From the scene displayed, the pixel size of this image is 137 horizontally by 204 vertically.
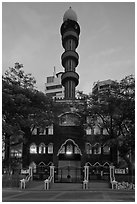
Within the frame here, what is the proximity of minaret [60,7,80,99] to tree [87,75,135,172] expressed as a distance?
10.7 m

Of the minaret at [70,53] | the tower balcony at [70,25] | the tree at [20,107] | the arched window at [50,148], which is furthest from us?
the tower balcony at [70,25]

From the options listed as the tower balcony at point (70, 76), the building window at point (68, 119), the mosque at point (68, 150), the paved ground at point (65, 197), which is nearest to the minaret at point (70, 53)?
the tower balcony at point (70, 76)

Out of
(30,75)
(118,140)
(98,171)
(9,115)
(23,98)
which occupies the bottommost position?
(98,171)

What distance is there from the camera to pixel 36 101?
25422 mm

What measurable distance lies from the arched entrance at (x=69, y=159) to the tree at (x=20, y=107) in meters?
5.92

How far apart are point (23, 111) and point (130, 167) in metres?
12.5

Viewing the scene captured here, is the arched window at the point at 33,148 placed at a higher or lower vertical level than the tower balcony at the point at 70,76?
lower

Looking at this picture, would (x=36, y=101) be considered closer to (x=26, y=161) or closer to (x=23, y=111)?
(x=23, y=111)

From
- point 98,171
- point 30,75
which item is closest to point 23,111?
point 30,75

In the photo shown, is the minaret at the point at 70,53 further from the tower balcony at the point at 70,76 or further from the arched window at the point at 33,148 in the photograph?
the arched window at the point at 33,148

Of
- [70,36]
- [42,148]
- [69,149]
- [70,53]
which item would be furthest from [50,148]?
[70,36]

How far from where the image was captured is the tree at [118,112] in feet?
76.8

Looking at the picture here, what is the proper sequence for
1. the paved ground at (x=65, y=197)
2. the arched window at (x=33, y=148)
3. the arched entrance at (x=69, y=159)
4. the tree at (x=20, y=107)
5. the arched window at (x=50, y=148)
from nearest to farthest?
the paved ground at (x=65, y=197), the tree at (x=20, y=107), the arched entrance at (x=69, y=159), the arched window at (x=50, y=148), the arched window at (x=33, y=148)

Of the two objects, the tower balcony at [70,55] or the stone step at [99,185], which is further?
the tower balcony at [70,55]
